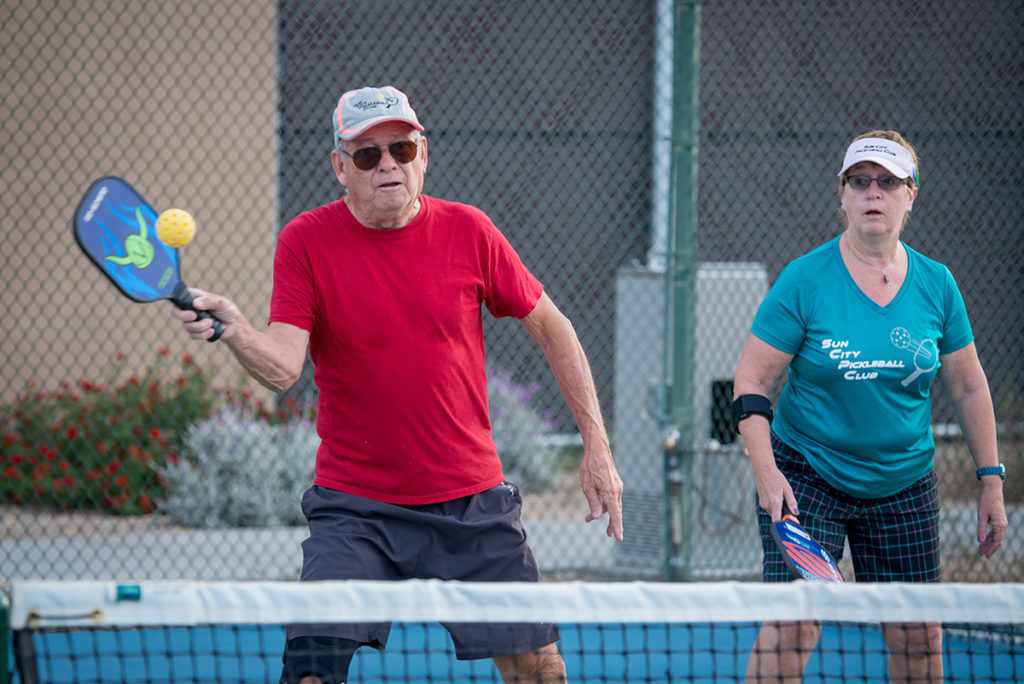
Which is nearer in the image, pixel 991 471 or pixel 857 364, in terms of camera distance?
pixel 857 364

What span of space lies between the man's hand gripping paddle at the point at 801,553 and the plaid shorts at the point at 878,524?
0.10 metres

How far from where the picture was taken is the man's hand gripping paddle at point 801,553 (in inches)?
118

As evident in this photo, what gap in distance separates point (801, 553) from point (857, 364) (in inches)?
23.3

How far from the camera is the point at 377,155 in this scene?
294 cm

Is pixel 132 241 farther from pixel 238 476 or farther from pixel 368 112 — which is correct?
pixel 238 476

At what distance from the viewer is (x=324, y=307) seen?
115 inches

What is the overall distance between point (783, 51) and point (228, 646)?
6.84 meters

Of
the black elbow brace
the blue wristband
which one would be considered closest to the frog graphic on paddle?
the black elbow brace

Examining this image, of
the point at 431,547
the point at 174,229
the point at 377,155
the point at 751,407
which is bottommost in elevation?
the point at 431,547

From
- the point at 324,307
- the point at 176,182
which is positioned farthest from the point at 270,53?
the point at 324,307

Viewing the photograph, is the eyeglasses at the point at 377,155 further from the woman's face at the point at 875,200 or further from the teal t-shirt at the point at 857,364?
the woman's face at the point at 875,200

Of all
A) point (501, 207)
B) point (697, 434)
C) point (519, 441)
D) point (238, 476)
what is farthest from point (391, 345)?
point (501, 207)

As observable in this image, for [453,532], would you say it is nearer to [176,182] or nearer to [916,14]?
[176,182]

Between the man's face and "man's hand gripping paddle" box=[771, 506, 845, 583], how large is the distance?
1.39m
